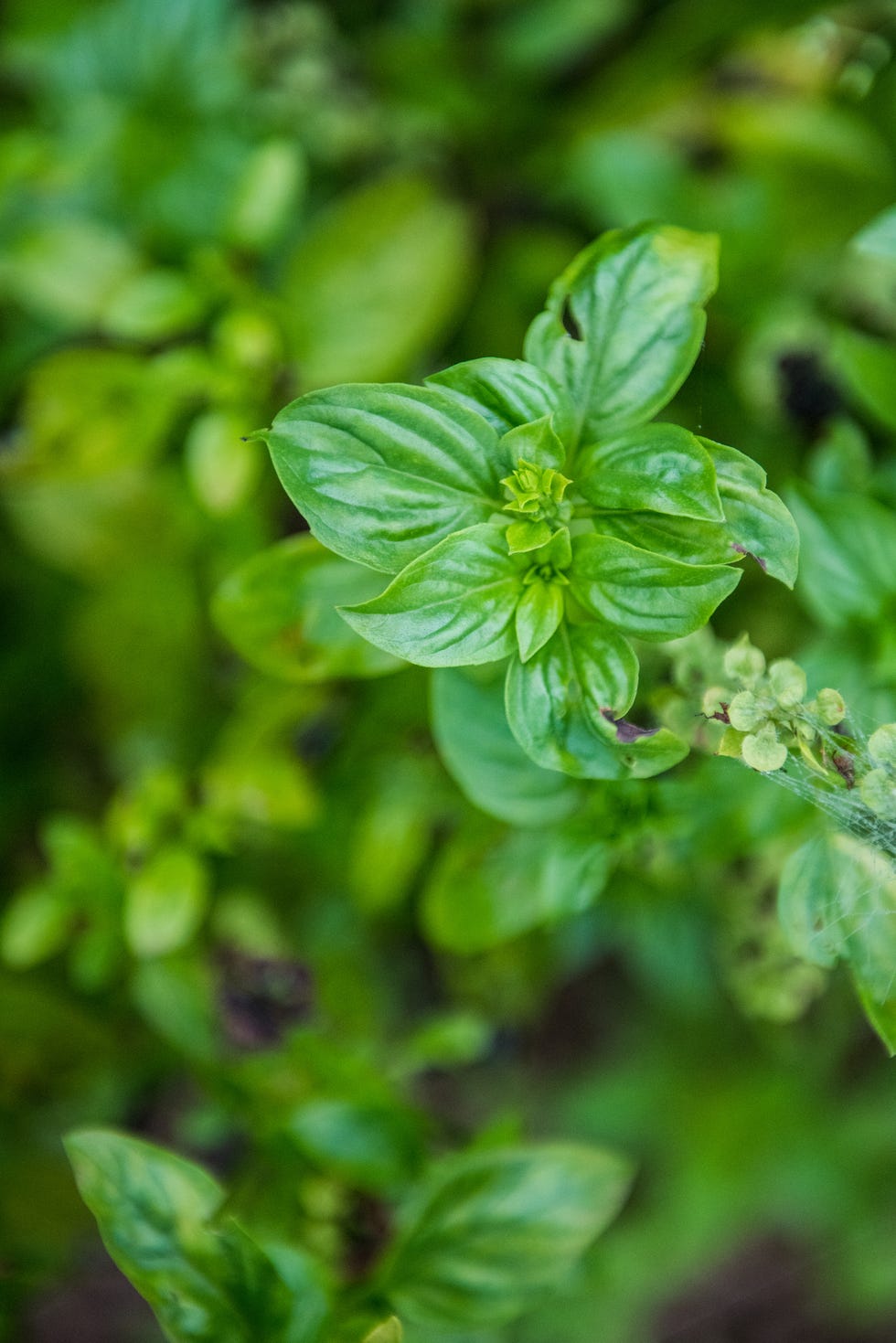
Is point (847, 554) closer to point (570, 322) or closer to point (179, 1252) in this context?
point (570, 322)

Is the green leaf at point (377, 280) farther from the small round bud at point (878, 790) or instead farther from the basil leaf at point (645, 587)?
the small round bud at point (878, 790)

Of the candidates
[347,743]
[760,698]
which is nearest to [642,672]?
[760,698]

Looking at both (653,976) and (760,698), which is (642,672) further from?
(653,976)

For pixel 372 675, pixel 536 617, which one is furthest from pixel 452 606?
pixel 372 675

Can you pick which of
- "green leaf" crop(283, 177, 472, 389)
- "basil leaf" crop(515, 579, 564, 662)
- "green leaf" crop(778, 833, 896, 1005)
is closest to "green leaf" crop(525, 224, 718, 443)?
"basil leaf" crop(515, 579, 564, 662)

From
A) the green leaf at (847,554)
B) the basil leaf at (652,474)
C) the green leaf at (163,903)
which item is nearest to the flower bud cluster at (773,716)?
the basil leaf at (652,474)

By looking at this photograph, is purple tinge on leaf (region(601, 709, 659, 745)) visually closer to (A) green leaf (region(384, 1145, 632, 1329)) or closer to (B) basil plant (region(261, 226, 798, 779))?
(B) basil plant (region(261, 226, 798, 779))
